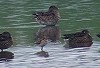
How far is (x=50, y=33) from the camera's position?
2192 cm

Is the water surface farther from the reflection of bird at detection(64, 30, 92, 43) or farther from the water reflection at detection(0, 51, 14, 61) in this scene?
the reflection of bird at detection(64, 30, 92, 43)

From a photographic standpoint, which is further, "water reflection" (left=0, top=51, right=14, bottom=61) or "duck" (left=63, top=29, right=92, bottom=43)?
"duck" (left=63, top=29, right=92, bottom=43)

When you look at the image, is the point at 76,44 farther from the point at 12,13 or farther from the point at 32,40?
the point at 12,13

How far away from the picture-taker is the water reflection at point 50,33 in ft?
67.6

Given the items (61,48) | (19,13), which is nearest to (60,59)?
(61,48)

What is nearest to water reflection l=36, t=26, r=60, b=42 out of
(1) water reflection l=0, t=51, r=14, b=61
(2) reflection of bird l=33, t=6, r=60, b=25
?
(2) reflection of bird l=33, t=6, r=60, b=25

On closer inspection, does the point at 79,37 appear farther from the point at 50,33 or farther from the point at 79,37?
the point at 50,33

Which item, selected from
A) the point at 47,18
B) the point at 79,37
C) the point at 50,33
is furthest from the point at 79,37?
the point at 47,18

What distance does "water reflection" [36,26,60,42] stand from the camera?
67.6 ft

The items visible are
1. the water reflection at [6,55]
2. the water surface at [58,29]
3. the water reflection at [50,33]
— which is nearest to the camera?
the water surface at [58,29]

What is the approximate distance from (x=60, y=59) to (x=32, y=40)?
12.8 ft

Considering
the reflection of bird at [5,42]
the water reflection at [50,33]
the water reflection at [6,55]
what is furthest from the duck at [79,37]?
the water reflection at [6,55]

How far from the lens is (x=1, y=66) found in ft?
50.2

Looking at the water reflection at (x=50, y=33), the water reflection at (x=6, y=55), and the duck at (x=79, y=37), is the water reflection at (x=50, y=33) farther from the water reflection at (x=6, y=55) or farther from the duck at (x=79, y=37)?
the water reflection at (x=6, y=55)
